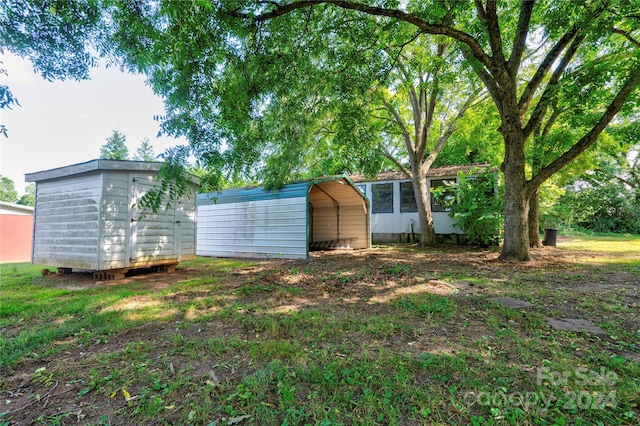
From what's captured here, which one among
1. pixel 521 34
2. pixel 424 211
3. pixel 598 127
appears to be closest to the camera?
pixel 598 127

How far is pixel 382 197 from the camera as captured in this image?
46.6 feet

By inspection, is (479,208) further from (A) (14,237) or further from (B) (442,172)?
(A) (14,237)

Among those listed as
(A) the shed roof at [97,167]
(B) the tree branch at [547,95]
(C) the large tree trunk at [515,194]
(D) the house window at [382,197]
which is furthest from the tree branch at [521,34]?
(A) the shed roof at [97,167]

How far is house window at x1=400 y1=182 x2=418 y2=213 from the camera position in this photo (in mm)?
13245

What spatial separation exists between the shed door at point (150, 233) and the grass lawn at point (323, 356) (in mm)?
1566

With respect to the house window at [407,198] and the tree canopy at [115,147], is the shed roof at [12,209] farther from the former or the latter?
the tree canopy at [115,147]

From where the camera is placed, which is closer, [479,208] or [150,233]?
[150,233]

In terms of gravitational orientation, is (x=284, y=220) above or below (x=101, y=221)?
above

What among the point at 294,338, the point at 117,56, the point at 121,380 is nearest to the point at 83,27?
the point at 117,56

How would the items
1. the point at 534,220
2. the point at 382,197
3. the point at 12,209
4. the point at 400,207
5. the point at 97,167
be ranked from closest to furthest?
the point at 97,167 → the point at 534,220 → the point at 400,207 → the point at 382,197 → the point at 12,209

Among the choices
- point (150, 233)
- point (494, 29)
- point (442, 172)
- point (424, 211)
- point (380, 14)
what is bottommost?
point (150, 233)

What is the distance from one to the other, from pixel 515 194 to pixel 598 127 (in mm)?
2054

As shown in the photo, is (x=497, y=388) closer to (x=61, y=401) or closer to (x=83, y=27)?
(x=61, y=401)

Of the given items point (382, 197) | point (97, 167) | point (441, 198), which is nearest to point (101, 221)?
point (97, 167)
